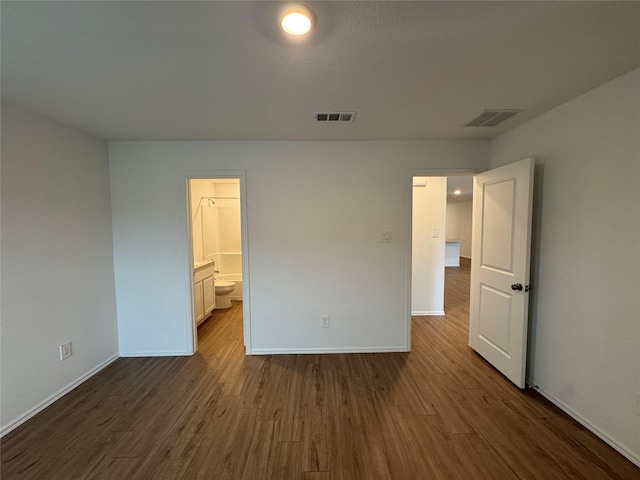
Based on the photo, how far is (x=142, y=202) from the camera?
2.88 m

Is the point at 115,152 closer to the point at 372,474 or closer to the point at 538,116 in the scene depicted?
the point at 372,474

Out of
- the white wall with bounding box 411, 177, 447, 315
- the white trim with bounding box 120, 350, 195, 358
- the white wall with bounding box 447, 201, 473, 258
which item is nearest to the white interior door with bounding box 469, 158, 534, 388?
the white wall with bounding box 411, 177, 447, 315

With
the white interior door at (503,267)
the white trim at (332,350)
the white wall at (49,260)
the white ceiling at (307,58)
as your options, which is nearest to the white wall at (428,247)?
the white interior door at (503,267)

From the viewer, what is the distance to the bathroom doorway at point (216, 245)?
400 cm

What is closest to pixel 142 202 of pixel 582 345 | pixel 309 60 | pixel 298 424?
pixel 309 60

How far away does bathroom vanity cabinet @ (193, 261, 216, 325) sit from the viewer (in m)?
3.64

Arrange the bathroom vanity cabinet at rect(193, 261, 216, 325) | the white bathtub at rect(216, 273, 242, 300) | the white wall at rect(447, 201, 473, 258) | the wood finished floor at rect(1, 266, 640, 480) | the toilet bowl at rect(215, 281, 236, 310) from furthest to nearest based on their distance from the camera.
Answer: the white wall at rect(447, 201, 473, 258), the white bathtub at rect(216, 273, 242, 300), the toilet bowl at rect(215, 281, 236, 310), the bathroom vanity cabinet at rect(193, 261, 216, 325), the wood finished floor at rect(1, 266, 640, 480)

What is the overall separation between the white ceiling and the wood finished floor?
2.34m

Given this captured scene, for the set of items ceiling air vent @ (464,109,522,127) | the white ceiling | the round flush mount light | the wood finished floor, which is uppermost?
ceiling air vent @ (464,109,522,127)

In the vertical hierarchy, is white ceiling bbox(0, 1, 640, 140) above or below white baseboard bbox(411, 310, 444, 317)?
above

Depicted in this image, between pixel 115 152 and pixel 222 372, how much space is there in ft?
8.38

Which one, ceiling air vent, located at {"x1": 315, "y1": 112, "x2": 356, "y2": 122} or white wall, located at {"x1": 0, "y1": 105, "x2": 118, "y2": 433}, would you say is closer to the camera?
white wall, located at {"x1": 0, "y1": 105, "x2": 118, "y2": 433}

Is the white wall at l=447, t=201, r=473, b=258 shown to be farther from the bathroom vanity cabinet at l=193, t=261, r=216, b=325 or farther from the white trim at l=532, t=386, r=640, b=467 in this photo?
the bathroom vanity cabinet at l=193, t=261, r=216, b=325

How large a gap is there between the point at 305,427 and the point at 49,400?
2.12 meters
